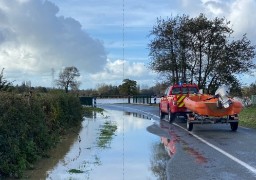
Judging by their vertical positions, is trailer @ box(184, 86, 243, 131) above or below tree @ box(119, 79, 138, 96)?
below

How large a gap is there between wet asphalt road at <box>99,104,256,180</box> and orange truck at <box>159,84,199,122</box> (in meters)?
4.69

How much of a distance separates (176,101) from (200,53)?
1938cm

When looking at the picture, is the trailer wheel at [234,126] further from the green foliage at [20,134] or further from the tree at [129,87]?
the tree at [129,87]

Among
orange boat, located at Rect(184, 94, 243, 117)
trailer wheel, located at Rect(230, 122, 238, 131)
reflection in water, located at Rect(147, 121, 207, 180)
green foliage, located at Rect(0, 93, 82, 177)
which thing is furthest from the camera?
trailer wheel, located at Rect(230, 122, 238, 131)

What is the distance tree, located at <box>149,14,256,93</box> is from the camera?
4059 cm

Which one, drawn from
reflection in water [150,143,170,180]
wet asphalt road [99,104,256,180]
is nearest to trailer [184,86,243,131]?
wet asphalt road [99,104,256,180]

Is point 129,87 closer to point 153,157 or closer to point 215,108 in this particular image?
point 215,108

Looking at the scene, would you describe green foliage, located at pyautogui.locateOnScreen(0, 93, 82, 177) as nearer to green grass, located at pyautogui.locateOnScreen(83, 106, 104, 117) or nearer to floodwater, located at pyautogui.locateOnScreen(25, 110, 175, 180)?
floodwater, located at pyautogui.locateOnScreen(25, 110, 175, 180)

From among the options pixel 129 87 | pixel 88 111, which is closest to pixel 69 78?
pixel 129 87

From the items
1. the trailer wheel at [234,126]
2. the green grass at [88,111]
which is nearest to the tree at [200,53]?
the green grass at [88,111]

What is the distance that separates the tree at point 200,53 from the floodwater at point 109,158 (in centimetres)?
2464

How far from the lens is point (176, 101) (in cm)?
2264

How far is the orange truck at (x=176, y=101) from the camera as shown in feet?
74.2

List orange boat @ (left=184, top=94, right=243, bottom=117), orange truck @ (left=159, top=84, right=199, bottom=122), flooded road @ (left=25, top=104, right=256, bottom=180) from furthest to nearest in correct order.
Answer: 1. orange truck @ (left=159, top=84, right=199, bottom=122)
2. orange boat @ (left=184, top=94, right=243, bottom=117)
3. flooded road @ (left=25, top=104, right=256, bottom=180)
